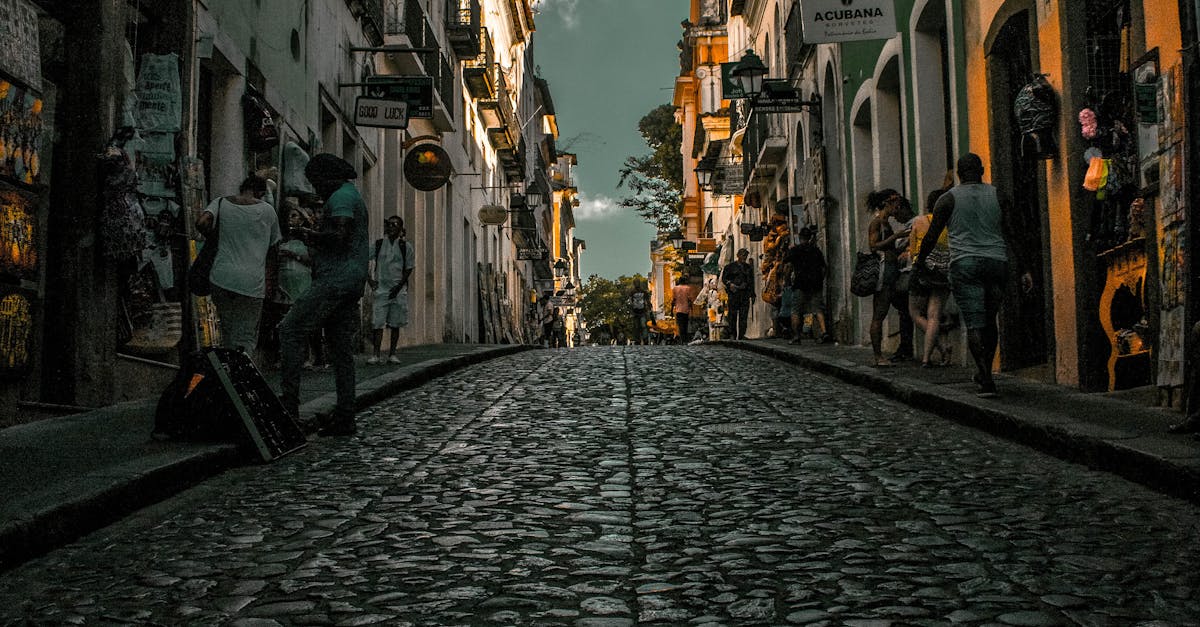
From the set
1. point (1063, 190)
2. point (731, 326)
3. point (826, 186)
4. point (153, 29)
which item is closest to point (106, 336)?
point (153, 29)

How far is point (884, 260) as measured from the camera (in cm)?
1208

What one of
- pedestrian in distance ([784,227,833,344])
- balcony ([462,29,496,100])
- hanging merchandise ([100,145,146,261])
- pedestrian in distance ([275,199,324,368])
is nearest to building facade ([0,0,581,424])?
hanging merchandise ([100,145,146,261])

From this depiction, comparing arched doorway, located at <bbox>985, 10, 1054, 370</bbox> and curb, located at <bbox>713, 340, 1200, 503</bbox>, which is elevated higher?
arched doorway, located at <bbox>985, 10, 1054, 370</bbox>

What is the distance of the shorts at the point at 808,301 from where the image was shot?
17188mm

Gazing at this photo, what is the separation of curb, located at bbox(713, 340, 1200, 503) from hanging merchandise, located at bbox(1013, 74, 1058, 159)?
211cm

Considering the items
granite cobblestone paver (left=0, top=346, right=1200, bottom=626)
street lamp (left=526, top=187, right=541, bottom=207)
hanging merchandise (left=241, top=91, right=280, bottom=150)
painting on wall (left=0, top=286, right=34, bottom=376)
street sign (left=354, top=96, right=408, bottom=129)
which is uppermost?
street lamp (left=526, top=187, right=541, bottom=207)

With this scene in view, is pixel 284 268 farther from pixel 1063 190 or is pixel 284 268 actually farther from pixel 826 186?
pixel 826 186

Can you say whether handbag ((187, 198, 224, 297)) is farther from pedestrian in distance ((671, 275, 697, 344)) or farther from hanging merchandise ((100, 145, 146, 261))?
pedestrian in distance ((671, 275, 697, 344))

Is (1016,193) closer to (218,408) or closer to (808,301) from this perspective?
(808,301)

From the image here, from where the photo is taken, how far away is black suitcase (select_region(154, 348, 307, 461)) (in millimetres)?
6656

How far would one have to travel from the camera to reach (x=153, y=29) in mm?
10141

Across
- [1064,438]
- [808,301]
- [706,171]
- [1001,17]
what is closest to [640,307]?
[706,171]

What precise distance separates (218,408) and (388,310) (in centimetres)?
707

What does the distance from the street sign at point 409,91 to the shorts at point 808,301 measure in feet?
18.4
